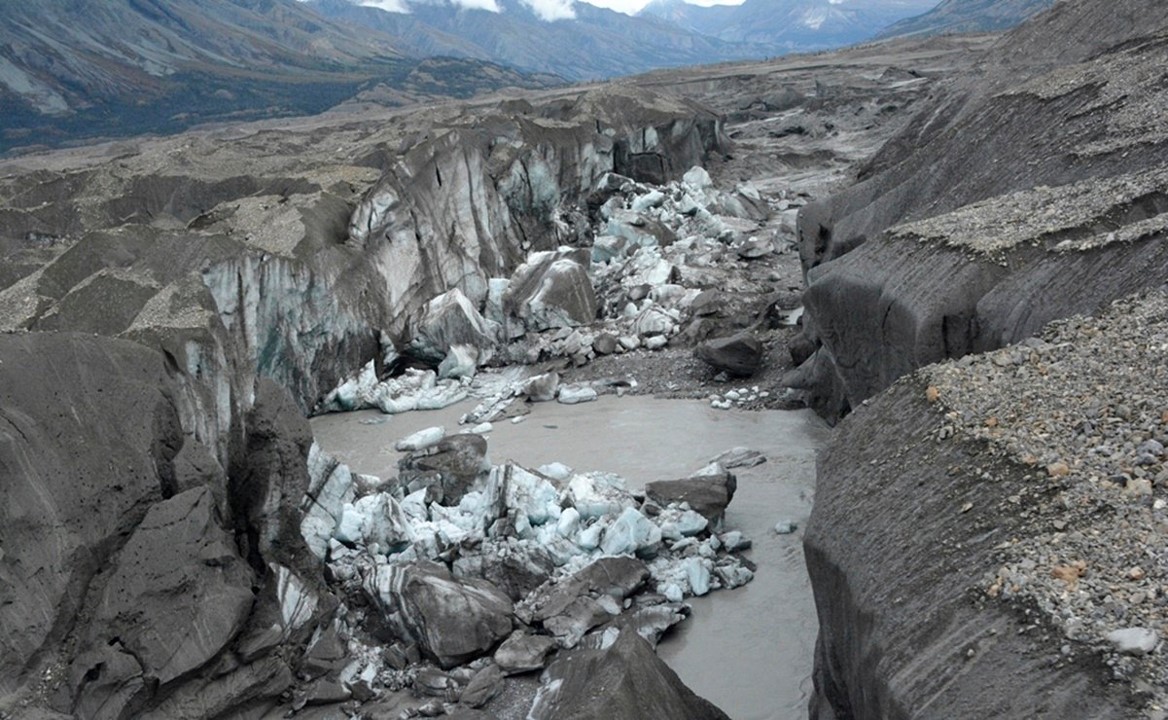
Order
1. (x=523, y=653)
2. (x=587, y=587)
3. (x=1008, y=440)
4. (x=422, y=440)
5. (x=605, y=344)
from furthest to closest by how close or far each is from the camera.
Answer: (x=605, y=344), (x=422, y=440), (x=587, y=587), (x=523, y=653), (x=1008, y=440)

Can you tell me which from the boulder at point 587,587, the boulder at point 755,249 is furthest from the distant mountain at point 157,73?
the boulder at point 587,587

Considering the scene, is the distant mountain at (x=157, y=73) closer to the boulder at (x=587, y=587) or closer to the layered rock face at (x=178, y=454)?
the layered rock face at (x=178, y=454)

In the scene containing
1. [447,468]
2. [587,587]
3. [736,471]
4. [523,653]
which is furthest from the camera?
[736,471]

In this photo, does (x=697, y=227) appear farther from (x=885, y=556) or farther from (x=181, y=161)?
(x=885, y=556)

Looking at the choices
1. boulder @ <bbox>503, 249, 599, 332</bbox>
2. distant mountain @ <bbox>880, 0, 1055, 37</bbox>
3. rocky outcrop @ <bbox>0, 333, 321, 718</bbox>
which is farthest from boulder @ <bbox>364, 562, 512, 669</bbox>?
distant mountain @ <bbox>880, 0, 1055, 37</bbox>

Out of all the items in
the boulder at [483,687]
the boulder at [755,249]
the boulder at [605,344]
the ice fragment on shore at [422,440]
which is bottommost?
the ice fragment on shore at [422,440]

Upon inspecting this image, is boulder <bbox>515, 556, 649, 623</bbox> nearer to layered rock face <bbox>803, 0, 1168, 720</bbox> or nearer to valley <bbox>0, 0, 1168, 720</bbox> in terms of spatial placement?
valley <bbox>0, 0, 1168, 720</bbox>

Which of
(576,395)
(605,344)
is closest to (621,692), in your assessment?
(576,395)

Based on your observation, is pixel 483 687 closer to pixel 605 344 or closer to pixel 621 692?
pixel 621 692
